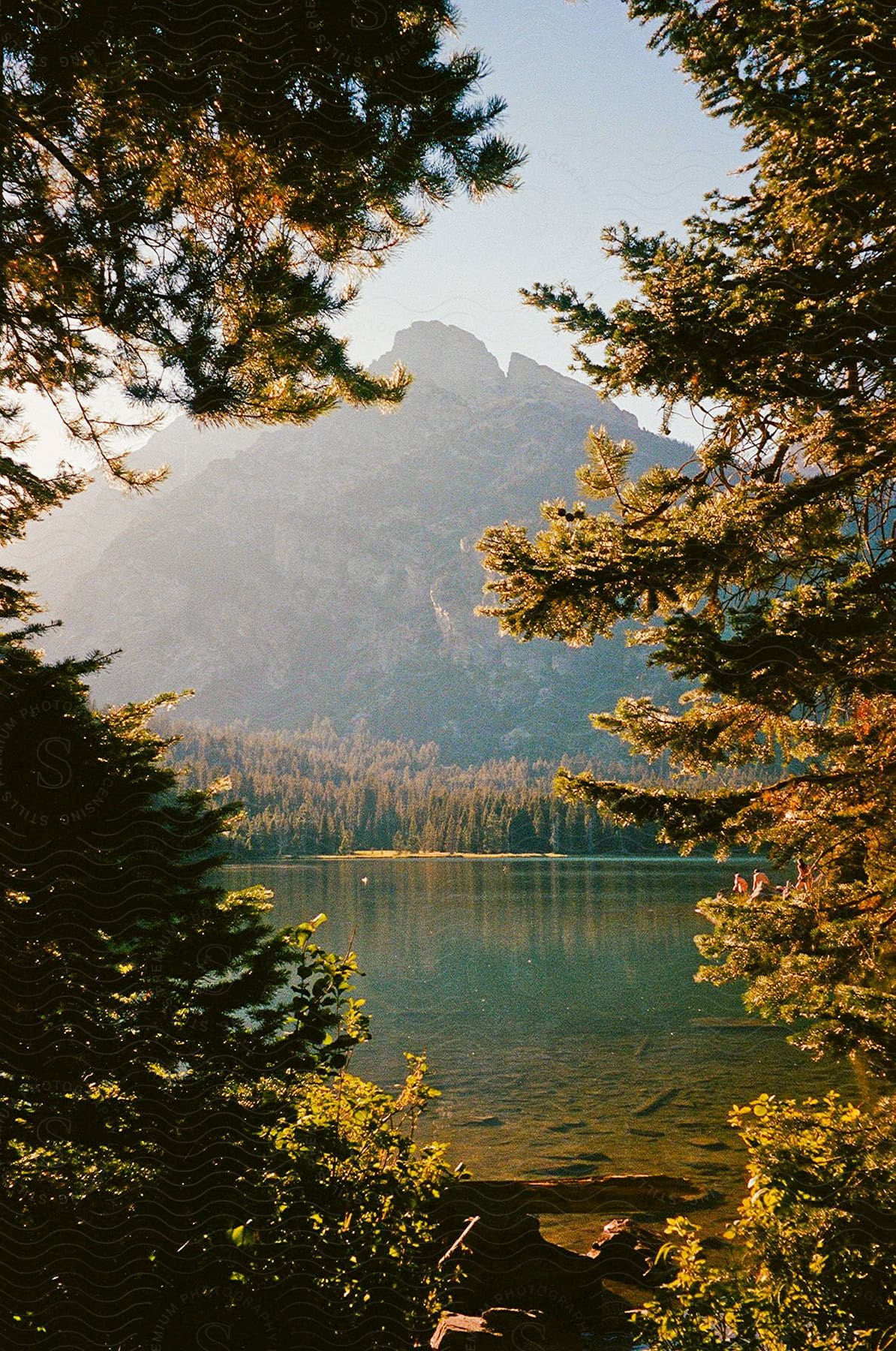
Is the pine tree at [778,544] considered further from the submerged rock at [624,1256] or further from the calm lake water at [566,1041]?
the calm lake water at [566,1041]

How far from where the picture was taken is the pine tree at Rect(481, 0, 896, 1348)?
15.0 feet

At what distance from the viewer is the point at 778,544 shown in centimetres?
570

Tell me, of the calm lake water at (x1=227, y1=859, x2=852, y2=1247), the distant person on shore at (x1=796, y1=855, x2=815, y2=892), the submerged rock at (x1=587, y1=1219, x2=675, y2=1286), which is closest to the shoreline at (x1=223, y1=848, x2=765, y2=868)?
the calm lake water at (x1=227, y1=859, x2=852, y2=1247)

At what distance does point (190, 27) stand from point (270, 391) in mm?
2069

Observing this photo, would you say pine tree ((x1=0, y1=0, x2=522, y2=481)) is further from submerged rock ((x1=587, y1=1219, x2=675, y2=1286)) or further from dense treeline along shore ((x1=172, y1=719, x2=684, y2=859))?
dense treeline along shore ((x1=172, y1=719, x2=684, y2=859))

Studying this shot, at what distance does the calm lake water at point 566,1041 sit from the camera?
43.6 ft

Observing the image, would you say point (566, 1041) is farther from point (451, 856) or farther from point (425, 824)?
point (425, 824)

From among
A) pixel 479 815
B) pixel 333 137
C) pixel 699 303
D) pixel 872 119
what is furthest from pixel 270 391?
pixel 479 815

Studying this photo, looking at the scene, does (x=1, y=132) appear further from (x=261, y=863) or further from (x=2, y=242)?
(x=261, y=863)

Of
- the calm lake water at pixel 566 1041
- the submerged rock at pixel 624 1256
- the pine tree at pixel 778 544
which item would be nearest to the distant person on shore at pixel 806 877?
the pine tree at pixel 778 544

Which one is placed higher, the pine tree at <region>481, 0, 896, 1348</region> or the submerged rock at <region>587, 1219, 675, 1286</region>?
the pine tree at <region>481, 0, 896, 1348</region>

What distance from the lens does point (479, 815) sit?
148 m

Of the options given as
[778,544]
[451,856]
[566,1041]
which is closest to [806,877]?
[778,544]

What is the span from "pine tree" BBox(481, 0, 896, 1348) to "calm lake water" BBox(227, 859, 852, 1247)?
613 cm
